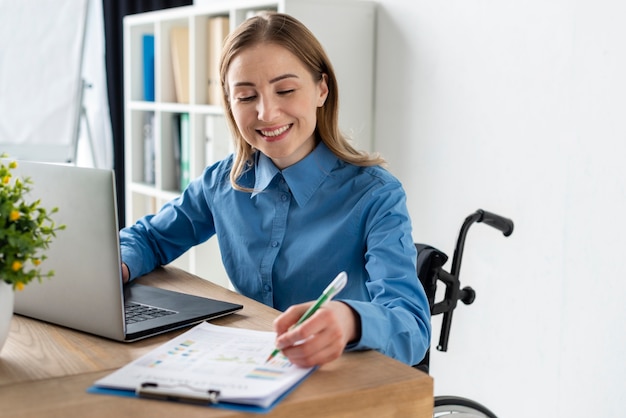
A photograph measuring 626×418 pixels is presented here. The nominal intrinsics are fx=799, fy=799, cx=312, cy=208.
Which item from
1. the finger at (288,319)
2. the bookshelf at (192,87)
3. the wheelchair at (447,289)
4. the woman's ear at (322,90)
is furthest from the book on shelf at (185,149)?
the finger at (288,319)

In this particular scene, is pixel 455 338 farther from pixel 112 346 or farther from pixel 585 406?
pixel 112 346

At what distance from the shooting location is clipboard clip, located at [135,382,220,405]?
901mm

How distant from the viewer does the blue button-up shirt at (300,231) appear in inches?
56.1

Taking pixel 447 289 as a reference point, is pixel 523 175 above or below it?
above

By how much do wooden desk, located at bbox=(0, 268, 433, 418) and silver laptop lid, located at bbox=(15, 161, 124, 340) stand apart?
0.04m

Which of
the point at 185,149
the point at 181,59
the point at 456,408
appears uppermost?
the point at 181,59

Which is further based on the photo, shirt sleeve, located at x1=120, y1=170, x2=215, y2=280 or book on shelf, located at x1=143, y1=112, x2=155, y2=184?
book on shelf, located at x1=143, y1=112, x2=155, y2=184

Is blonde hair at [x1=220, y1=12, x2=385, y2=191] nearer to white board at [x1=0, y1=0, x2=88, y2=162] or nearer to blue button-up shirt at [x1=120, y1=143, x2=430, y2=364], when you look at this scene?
blue button-up shirt at [x1=120, y1=143, x2=430, y2=364]

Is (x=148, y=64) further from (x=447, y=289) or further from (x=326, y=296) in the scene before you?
(x=326, y=296)

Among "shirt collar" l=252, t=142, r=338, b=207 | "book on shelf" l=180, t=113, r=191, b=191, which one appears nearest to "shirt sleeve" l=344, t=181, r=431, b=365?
"shirt collar" l=252, t=142, r=338, b=207

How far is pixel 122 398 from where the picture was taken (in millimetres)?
924

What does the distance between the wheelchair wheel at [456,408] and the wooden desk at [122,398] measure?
0.60 metres

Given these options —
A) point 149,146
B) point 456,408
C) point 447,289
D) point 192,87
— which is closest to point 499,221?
point 447,289

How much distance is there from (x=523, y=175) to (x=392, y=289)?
0.93m
